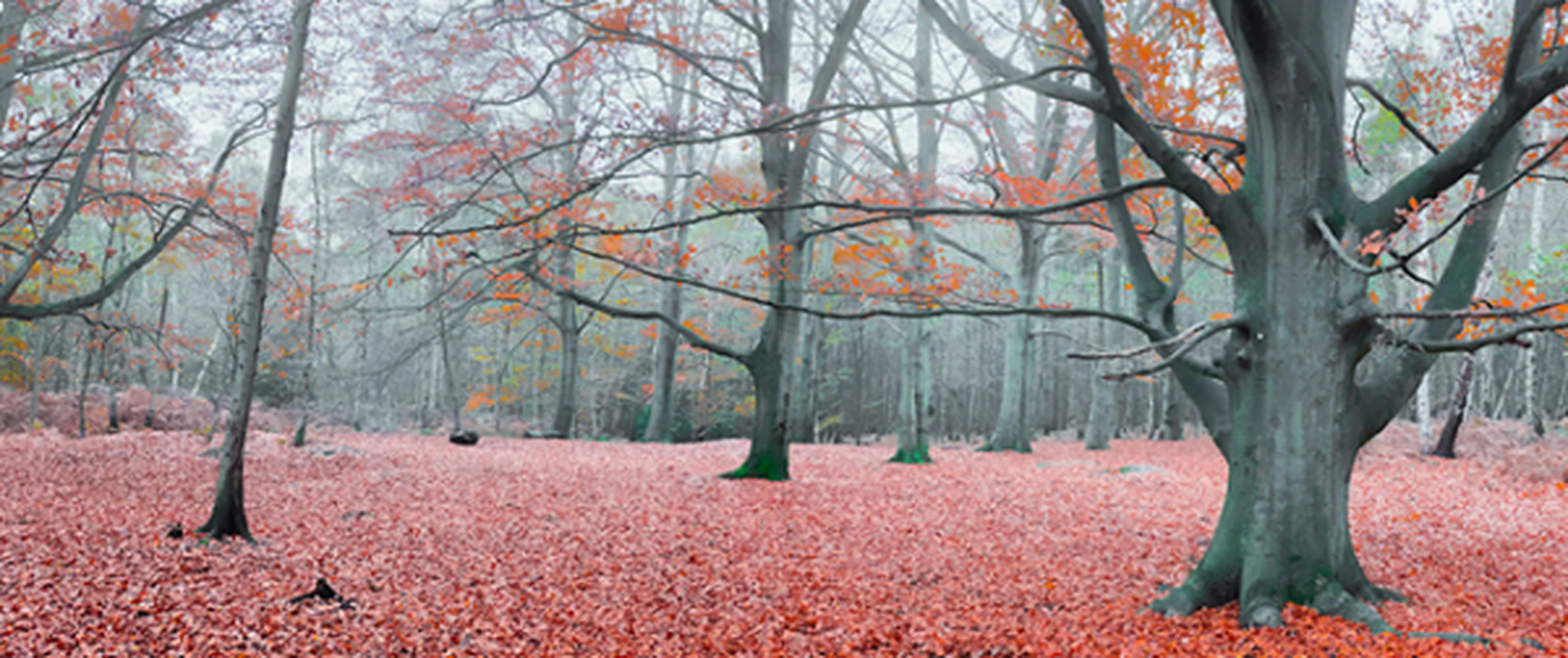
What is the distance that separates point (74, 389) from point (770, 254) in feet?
50.1

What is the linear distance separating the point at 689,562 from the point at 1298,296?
10.7 ft

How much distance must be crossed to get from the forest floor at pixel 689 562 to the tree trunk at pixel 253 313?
0.26 m

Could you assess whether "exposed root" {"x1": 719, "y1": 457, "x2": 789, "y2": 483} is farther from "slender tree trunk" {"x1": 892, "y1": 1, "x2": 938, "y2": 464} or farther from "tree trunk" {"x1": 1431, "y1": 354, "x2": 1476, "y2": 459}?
"tree trunk" {"x1": 1431, "y1": 354, "x2": 1476, "y2": 459}

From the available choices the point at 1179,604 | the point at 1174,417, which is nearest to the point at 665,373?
the point at 1174,417

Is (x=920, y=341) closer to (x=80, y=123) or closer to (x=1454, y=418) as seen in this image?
(x=1454, y=418)

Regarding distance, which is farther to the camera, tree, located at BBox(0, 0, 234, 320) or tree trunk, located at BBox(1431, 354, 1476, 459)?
tree trunk, located at BBox(1431, 354, 1476, 459)

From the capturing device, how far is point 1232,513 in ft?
11.7

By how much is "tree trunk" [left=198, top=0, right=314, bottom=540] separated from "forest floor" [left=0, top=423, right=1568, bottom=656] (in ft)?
0.86

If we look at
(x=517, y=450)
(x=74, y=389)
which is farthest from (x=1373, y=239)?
(x=74, y=389)

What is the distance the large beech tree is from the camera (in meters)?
3.32

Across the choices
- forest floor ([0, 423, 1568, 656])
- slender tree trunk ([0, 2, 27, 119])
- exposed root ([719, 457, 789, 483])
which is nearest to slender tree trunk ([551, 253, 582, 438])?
forest floor ([0, 423, 1568, 656])

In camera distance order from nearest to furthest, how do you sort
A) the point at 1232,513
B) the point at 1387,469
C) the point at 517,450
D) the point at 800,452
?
1. the point at 1232,513
2. the point at 1387,469
3. the point at 517,450
4. the point at 800,452

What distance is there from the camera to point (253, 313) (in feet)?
15.8

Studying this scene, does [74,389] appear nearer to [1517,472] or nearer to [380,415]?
[380,415]
